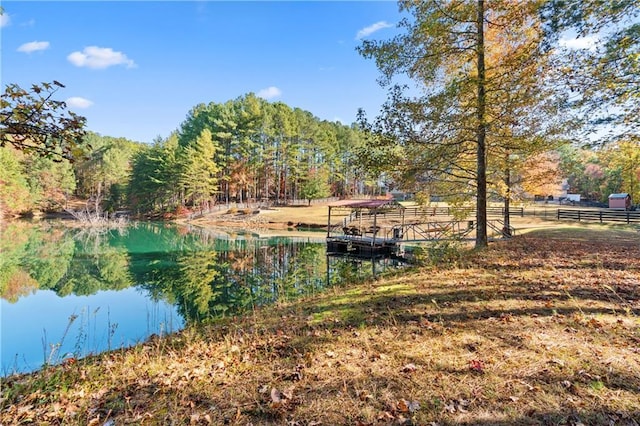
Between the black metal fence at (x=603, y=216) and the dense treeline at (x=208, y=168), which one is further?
the dense treeline at (x=208, y=168)

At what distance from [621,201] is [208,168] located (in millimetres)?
60530

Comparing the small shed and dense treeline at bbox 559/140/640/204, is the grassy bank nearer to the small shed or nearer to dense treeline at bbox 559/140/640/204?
dense treeline at bbox 559/140/640/204

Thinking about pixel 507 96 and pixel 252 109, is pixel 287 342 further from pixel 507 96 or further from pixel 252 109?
pixel 252 109

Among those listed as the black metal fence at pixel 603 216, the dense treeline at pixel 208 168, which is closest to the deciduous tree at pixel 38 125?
the black metal fence at pixel 603 216

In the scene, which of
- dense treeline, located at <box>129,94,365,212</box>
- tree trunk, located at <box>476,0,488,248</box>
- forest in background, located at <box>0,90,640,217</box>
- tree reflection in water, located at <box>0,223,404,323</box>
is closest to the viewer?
tree trunk, located at <box>476,0,488,248</box>

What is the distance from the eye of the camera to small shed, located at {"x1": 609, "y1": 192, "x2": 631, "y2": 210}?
1743 inches

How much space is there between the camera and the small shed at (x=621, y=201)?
44281 mm

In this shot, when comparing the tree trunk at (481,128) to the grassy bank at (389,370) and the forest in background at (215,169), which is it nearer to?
the grassy bank at (389,370)

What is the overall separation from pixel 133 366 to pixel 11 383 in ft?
5.14

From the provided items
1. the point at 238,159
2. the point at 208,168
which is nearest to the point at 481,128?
the point at 208,168

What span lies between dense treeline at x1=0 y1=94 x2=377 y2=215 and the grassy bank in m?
40.7

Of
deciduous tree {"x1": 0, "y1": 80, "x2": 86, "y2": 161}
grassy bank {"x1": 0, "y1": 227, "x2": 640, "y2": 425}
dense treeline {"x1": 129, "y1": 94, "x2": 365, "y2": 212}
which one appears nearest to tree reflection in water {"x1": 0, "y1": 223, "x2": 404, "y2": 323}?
grassy bank {"x1": 0, "y1": 227, "x2": 640, "y2": 425}

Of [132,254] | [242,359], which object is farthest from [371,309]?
[132,254]

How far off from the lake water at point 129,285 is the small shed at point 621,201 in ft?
146
